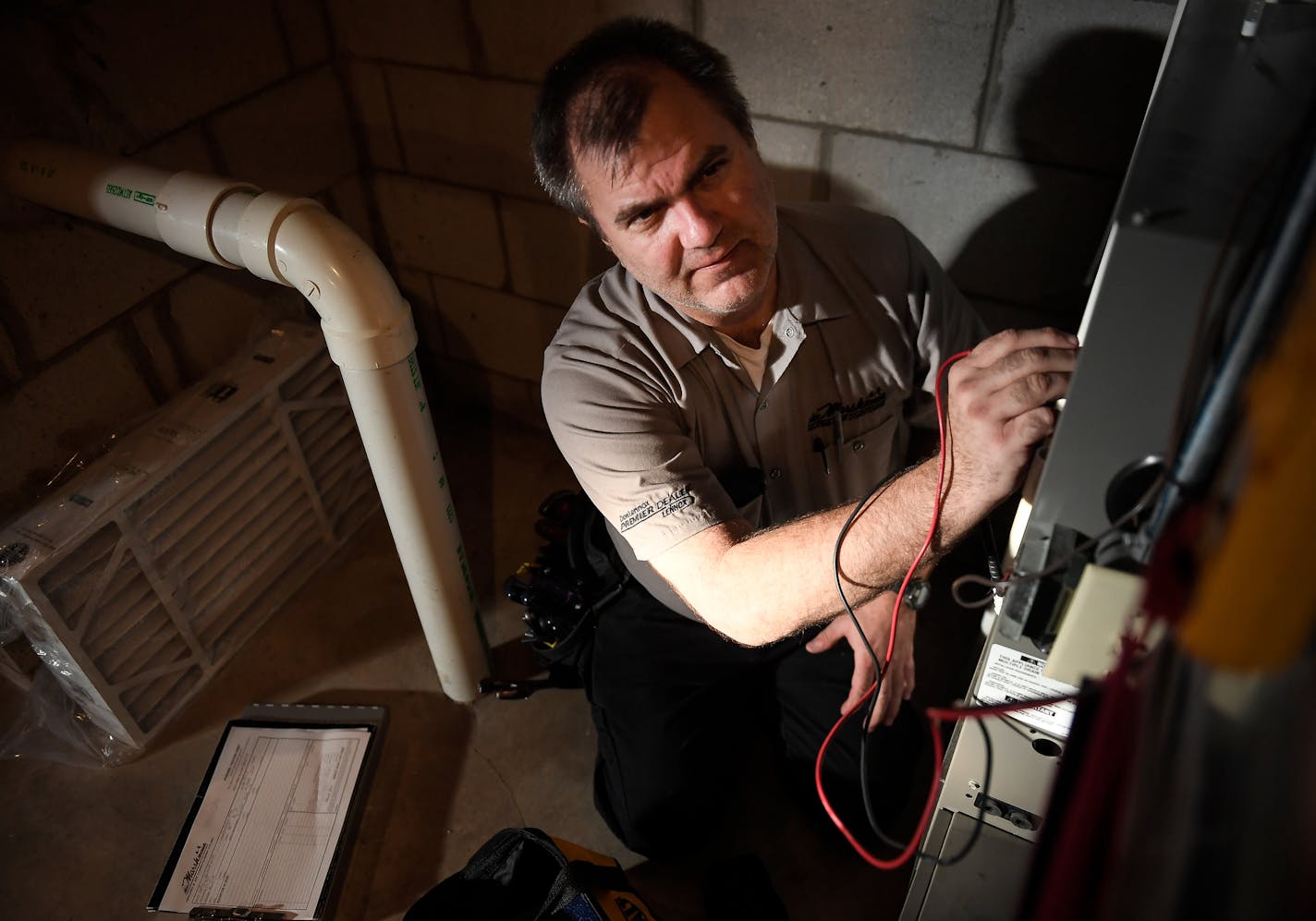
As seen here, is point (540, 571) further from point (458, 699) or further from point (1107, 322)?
point (1107, 322)

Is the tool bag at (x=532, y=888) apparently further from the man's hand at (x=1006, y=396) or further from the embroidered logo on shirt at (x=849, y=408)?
the man's hand at (x=1006, y=396)

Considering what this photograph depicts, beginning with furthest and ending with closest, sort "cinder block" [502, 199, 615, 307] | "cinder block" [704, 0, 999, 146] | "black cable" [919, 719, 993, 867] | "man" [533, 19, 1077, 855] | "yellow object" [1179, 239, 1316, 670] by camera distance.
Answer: "cinder block" [502, 199, 615, 307] → "cinder block" [704, 0, 999, 146] → "man" [533, 19, 1077, 855] → "black cable" [919, 719, 993, 867] → "yellow object" [1179, 239, 1316, 670]

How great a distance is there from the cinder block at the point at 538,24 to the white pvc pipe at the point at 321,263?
566 millimetres

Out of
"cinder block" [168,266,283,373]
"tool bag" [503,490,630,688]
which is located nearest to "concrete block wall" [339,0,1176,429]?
"cinder block" [168,266,283,373]

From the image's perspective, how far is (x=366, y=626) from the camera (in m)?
1.81

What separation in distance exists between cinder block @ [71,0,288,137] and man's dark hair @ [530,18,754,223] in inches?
31.6

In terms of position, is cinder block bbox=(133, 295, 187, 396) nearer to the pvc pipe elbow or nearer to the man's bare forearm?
the pvc pipe elbow

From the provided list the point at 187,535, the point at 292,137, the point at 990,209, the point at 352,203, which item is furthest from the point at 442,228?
the point at 990,209

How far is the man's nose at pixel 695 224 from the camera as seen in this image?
1.04 meters

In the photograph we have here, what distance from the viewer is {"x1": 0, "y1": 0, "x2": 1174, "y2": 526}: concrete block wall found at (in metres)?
1.25

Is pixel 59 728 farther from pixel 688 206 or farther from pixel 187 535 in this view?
pixel 688 206

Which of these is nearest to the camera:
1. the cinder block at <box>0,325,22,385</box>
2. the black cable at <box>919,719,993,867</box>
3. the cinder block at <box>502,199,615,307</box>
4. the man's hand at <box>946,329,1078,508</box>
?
the man's hand at <box>946,329,1078,508</box>

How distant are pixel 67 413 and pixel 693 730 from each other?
4.12ft

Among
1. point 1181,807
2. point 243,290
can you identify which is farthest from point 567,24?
point 1181,807
